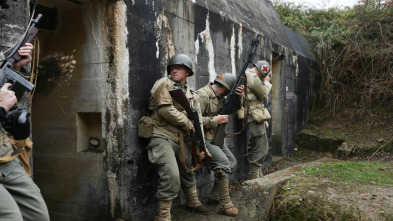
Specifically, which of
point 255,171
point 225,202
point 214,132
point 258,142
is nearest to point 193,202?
point 225,202

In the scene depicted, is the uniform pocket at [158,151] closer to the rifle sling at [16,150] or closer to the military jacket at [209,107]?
the military jacket at [209,107]

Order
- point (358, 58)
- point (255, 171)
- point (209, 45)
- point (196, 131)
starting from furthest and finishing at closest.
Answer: point (358, 58)
point (255, 171)
point (209, 45)
point (196, 131)

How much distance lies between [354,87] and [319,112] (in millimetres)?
1120

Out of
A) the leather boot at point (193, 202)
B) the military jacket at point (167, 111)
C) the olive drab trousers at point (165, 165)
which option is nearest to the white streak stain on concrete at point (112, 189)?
the olive drab trousers at point (165, 165)

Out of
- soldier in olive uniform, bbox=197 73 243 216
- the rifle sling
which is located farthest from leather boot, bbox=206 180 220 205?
the rifle sling

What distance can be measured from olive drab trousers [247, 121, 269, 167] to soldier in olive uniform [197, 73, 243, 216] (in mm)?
1053

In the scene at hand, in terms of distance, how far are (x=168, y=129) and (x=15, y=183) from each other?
5.72 feet

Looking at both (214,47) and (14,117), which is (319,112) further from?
(14,117)

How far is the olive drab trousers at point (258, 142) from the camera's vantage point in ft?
18.6

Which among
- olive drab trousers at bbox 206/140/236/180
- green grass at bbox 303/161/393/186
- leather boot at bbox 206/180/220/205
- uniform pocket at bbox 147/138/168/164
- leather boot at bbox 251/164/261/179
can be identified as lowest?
leather boot at bbox 206/180/220/205

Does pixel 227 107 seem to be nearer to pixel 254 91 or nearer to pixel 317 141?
pixel 254 91

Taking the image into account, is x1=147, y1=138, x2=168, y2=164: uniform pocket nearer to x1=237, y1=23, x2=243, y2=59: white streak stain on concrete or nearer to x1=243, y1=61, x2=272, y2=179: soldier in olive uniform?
x1=243, y1=61, x2=272, y2=179: soldier in olive uniform

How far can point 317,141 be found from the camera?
28.4ft

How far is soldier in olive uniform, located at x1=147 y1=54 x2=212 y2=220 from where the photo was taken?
11.3 ft
